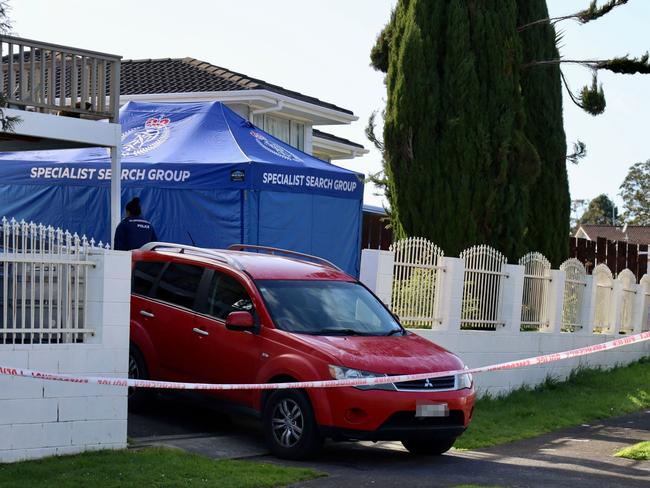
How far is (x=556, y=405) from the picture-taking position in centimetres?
1423

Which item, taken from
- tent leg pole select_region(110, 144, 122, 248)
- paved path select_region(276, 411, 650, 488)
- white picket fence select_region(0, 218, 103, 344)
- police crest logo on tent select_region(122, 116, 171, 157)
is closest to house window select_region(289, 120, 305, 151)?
police crest logo on tent select_region(122, 116, 171, 157)

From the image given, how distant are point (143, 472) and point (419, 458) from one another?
288cm

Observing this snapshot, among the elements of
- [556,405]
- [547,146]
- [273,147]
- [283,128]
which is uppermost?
[283,128]

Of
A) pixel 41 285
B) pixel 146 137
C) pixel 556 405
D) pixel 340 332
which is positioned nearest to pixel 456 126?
pixel 146 137

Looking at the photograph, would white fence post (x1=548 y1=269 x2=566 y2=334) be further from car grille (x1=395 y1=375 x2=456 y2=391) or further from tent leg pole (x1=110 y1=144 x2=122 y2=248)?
car grille (x1=395 y1=375 x2=456 y2=391)

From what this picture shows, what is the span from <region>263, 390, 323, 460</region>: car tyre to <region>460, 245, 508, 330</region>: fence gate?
499 centimetres

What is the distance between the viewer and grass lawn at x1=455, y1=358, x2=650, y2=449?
12031 mm

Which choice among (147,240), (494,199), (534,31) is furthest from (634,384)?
(147,240)

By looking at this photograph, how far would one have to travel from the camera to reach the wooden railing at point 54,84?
14.0 metres

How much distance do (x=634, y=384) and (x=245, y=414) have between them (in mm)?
8536

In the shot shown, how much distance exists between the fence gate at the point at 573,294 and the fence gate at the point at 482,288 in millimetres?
2318

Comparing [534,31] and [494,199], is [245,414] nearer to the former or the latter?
[494,199]

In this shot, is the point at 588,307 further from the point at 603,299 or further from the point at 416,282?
the point at 416,282

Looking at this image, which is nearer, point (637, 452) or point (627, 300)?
point (637, 452)
